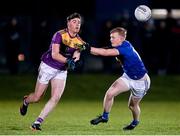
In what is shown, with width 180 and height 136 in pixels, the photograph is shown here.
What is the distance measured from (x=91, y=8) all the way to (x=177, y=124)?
15.8m

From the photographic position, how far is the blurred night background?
2994cm

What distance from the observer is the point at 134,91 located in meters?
17.1

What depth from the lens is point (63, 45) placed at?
1689cm

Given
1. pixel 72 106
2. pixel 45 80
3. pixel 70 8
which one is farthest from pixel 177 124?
pixel 70 8

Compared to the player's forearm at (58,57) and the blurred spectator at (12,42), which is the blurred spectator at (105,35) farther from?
the player's forearm at (58,57)

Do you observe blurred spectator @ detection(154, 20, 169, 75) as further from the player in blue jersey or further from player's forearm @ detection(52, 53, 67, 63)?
player's forearm @ detection(52, 53, 67, 63)

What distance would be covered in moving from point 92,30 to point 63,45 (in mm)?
16216

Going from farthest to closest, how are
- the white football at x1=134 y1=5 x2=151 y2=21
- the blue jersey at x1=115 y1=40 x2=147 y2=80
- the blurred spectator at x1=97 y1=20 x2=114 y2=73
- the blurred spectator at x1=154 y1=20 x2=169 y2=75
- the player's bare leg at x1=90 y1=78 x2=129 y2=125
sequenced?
1. the blurred spectator at x1=154 y1=20 x2=169 y2=75
2. the blurred spectator at x1=97 y1=20 x2=114 y2=73
3. the white football at x1=134 y1=5 x2=151 y2=21
4. the player's bare leg at x1=90 y1=78 x2=129 y2=125
5. the blue jersey at x1=115 y1=40 x2=147 y2=80

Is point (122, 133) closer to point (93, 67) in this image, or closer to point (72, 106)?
point (72, 106)

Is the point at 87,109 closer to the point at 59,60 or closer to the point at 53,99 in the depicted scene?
the point at 53,99

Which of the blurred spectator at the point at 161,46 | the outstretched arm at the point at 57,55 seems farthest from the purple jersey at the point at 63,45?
the blurred spectator at the point at 161,46

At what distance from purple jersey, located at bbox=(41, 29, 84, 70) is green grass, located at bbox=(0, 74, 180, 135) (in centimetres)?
132

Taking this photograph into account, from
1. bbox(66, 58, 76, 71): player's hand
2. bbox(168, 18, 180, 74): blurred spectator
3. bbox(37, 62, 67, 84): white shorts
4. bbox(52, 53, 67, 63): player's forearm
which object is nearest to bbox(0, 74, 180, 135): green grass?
bbox(37, 62, 67, 84): white shorts

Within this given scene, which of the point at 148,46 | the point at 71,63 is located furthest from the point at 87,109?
the point at 148,46
